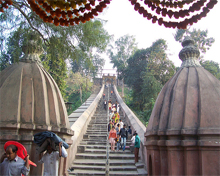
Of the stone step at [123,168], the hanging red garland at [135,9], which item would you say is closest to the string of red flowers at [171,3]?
the hanging red garland at [135,9]

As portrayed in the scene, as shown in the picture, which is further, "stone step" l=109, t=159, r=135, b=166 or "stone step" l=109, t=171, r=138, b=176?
"stone step" l=109, t=159, r=135, b=166

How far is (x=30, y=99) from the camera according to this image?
511 centimetres

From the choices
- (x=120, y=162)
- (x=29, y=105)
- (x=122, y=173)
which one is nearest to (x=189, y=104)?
(x=122, y=173)

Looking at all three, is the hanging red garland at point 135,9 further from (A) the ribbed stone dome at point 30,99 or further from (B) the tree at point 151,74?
(B) the tree at point 151,74

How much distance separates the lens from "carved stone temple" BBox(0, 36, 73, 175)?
4.75m

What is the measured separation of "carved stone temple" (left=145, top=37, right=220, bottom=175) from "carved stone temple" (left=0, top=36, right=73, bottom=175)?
237 centimetres

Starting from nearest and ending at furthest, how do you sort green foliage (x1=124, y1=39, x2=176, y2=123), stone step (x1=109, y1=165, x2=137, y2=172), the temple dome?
the temple dome, stone step (x1=109, y1=165, x2=137, y2=172), green foliage (x1=124, y1=39, x2=176, y2=123)

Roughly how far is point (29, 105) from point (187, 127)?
3584 millimetres

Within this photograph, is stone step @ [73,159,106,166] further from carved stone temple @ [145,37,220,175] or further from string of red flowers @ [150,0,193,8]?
string of red flowers @ [150,0,193,8]

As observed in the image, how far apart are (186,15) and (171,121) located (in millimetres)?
2857

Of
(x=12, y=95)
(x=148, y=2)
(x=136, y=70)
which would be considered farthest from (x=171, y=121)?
(x=136, y=70)

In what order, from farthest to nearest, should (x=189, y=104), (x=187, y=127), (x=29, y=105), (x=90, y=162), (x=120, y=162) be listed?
(x=120, y=162) → (x=90, y=162) → (x=29, y=105) → (x=189, y=104) → (x=187, y=127)

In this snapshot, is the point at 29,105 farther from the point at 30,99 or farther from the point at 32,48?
the point at 32,48

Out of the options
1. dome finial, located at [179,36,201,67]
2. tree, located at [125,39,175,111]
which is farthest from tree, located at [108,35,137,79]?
dome finial, located at [179,36,201,67]
